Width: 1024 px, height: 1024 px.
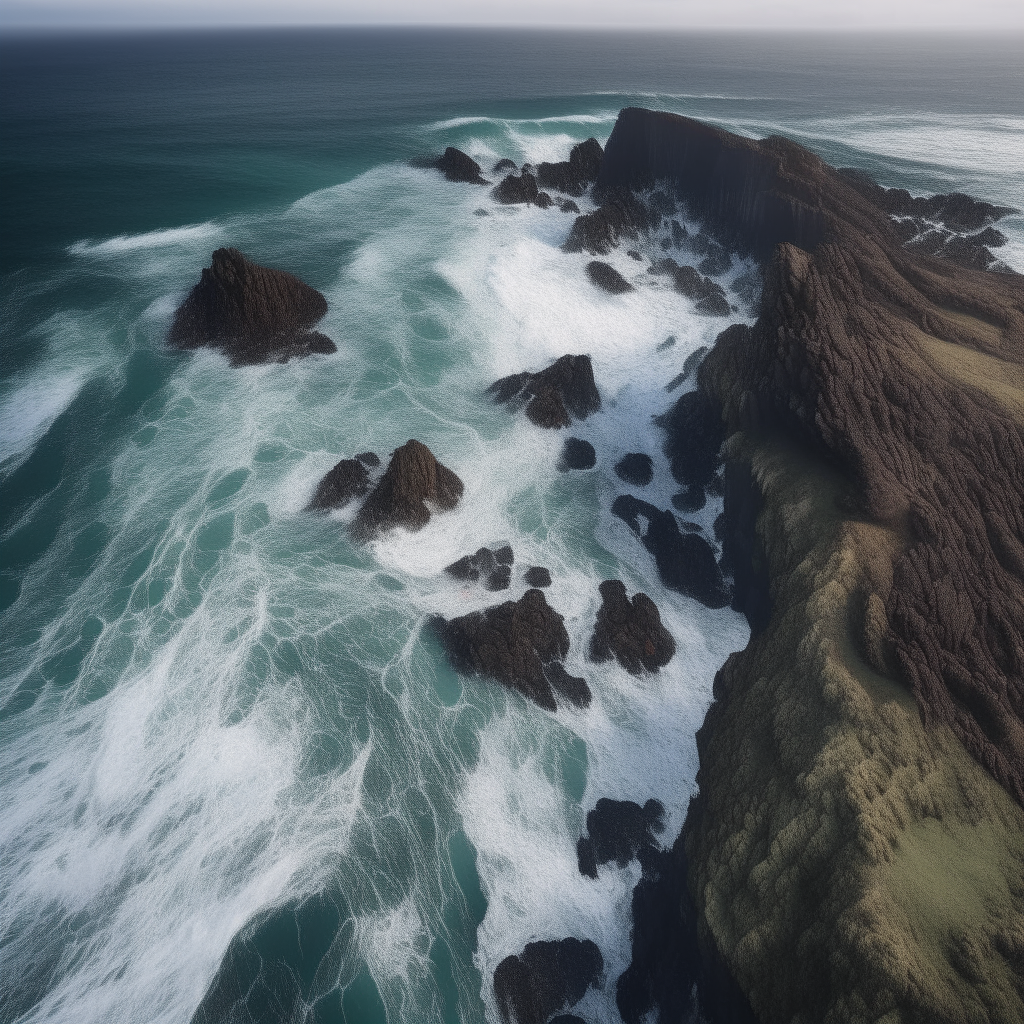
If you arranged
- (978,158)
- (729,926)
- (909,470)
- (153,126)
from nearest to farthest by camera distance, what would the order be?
(729,926) < (909,470) < (978,158) < (153,126)

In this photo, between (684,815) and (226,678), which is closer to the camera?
(684,815)

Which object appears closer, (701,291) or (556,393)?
(556,393)

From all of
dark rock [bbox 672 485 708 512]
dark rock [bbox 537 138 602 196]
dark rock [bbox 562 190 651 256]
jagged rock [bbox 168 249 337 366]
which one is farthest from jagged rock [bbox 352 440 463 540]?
dark rock [bbox 537 138 602 196]

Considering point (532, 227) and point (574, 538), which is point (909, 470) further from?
point (532, 227)

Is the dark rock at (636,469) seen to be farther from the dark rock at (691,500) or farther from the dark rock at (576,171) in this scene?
the dark rock at (576,171)

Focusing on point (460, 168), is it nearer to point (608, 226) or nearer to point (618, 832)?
point (608, 226)

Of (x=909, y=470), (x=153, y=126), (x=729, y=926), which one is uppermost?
(x=909, y=470)

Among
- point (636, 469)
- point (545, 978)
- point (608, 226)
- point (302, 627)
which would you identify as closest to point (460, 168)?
point (608, 226)

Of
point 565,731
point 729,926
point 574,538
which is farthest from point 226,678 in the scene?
point 729,926
